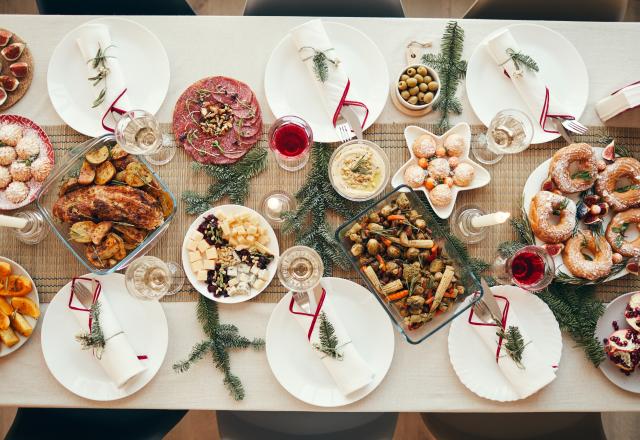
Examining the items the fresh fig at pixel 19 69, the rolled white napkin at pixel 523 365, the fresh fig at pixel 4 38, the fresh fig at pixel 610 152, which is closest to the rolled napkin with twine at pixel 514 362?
the rolled white napkin at pixel 523 365

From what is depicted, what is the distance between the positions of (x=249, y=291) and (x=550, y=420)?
4.44ft

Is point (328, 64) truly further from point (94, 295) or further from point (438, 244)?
point (94, 295)

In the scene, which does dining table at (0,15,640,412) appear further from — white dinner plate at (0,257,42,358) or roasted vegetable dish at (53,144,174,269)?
roasted vegetable dish at (53,144,174,269)

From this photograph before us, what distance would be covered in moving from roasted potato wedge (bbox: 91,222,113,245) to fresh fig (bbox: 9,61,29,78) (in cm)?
65

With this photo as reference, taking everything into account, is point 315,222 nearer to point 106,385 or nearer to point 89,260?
point 89,260

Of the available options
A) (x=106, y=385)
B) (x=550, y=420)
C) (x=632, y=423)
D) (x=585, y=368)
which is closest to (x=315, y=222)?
(x=106, y=385)

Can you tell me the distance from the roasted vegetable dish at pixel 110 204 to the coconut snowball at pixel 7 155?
219 mm

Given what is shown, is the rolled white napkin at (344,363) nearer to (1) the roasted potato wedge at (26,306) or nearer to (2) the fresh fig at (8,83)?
(1) the roasted potato wedge at (26,306)

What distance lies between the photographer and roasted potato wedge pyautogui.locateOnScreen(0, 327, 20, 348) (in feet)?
5.12

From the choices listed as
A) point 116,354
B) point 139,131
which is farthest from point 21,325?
point 139,131

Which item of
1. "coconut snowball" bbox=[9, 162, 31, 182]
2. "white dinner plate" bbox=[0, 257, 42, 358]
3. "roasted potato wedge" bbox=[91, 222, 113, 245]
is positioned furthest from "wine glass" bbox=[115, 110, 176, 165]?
"white dinner plate" bbox=[0, 257, 42, 358]

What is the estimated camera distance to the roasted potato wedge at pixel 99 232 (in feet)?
4.87

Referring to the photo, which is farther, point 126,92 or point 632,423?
point 632,423

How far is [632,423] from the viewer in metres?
2.62
